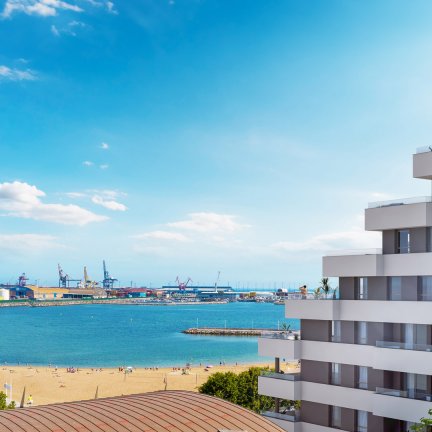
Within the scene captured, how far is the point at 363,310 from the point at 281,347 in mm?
7165

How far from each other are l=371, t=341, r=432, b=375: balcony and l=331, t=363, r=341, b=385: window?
11.3 feet

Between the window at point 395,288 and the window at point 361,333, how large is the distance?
107 inches

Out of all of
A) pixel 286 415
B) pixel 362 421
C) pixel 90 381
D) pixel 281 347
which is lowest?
pixel 90 381

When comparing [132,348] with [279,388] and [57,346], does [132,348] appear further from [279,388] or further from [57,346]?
[279,388]

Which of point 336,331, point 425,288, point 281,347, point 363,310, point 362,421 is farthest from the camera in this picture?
point 281,347

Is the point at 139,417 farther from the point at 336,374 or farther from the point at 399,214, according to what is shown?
the point at 399,214

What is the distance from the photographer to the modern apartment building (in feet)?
123

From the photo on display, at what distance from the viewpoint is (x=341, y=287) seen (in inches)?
1677

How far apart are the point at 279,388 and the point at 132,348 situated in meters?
132

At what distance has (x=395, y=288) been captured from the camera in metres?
39.6

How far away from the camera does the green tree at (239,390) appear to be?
59219 millimetres

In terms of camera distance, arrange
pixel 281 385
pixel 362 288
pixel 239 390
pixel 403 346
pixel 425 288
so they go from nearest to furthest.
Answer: pixel 403 346 → pixel 425 288 → pixel 362 288 → pixel 281 385 → pixel 239 390

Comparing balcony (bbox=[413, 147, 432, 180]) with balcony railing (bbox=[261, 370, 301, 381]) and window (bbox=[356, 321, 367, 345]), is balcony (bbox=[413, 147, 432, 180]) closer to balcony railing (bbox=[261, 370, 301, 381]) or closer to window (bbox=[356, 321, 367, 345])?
window (bbox=[356, 321, 367, 345])

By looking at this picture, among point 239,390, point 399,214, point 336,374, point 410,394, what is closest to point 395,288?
point 399,214
